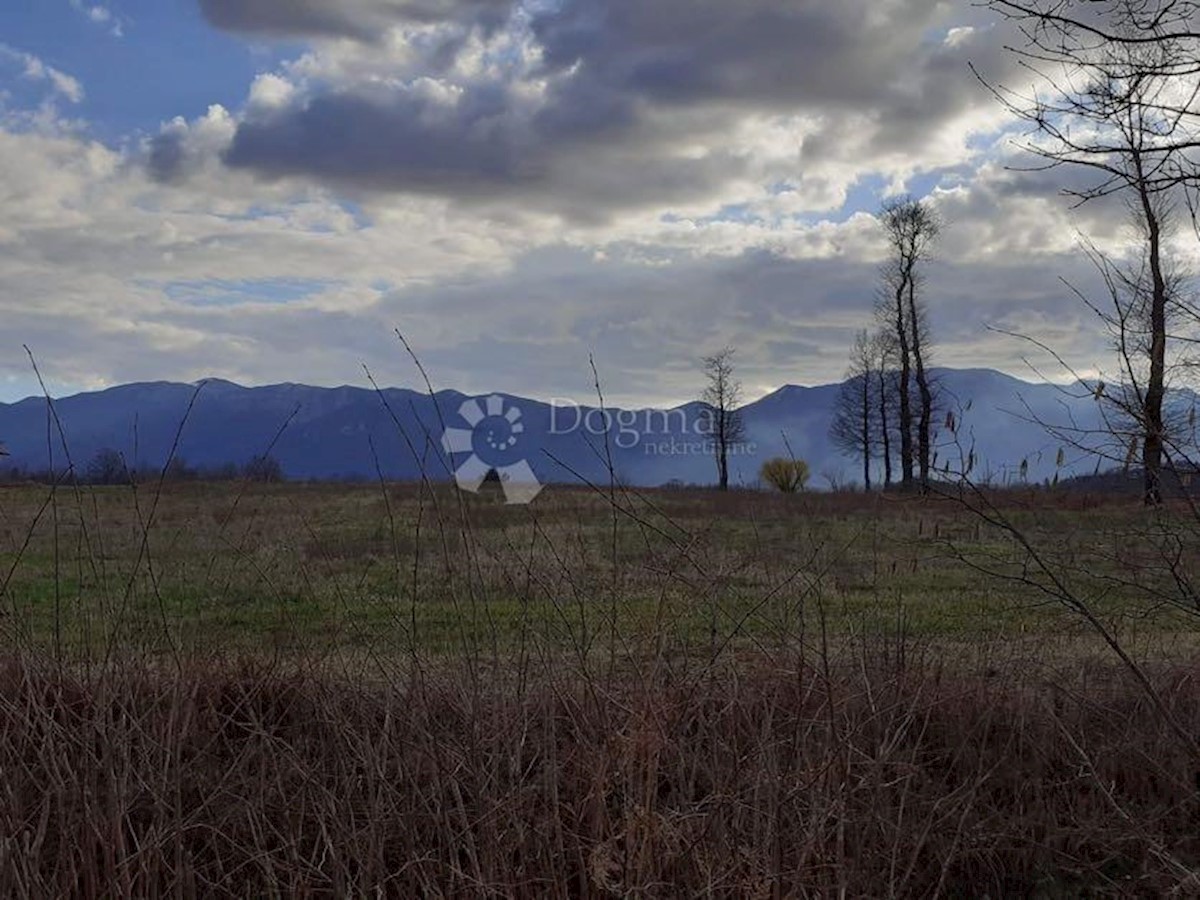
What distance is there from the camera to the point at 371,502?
26391 millimetres

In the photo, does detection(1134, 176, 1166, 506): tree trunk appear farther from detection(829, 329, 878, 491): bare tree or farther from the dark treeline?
detection(829, 329, 878, 491): bare tree

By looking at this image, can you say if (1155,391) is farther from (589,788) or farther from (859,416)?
(859,416)

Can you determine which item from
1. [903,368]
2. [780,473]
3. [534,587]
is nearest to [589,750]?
[534,587]

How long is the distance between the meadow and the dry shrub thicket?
22 mm

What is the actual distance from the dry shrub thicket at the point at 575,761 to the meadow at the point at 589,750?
2cm

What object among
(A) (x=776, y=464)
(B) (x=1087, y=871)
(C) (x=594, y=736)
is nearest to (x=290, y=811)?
(C) (x=594, y=736)

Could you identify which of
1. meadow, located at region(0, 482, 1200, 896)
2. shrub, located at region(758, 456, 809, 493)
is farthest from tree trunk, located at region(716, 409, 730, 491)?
meadow, located at region(0, 482, 1200, 896)

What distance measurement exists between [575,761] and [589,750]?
1.63ft

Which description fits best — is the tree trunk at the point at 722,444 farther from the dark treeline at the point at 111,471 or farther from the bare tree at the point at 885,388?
the dark treeline at the point at 111,471

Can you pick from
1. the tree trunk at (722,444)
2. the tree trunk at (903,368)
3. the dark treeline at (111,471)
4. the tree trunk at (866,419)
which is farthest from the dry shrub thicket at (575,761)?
the tree trunk at (722,444)

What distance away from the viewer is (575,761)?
4.42 metres

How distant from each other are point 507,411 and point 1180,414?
1427 centimetres

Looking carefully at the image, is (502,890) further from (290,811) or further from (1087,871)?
(1087,871)

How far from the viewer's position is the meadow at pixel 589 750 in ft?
12.0
